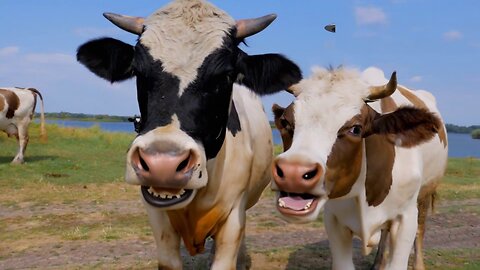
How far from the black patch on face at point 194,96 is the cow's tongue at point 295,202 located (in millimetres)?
743

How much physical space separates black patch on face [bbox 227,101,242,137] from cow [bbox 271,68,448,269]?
1.56ft

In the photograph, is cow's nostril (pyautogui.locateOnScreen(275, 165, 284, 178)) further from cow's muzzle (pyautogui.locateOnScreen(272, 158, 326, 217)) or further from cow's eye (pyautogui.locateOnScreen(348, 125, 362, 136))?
cow's eye (pyautogui.locateOnScreen(348, 125, 362, 136))

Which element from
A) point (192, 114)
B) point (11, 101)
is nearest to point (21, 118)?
point (11, 101)

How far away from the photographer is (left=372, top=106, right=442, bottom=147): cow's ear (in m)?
4.01

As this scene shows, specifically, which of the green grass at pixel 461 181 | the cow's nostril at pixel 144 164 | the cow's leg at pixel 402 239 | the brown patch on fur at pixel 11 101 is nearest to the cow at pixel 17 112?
the brown patch on fur at pixel 11 101

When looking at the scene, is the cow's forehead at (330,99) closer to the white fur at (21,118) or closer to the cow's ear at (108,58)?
the cow's ear at (108,58)

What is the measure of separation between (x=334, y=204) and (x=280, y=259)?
8.24 feet

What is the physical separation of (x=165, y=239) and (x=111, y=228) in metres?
5.06

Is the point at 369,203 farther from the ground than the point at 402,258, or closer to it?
farther from the ground

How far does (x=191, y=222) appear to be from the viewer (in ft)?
14.4

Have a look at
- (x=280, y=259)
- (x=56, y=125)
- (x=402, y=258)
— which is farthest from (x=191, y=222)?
(x=56, y=125)

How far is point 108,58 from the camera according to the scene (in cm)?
448

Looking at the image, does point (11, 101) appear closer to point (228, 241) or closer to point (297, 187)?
point (228, 241)

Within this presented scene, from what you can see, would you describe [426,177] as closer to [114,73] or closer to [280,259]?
[280,259]
